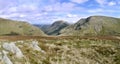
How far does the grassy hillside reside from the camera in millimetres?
38000

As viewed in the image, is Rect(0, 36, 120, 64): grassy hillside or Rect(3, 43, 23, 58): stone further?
Rect(0, 36, 120, 64): grassy hillside

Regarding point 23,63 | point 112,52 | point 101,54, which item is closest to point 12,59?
point 23,63

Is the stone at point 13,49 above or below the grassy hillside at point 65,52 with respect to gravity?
above

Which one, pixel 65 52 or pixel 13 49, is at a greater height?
pixel 13 49

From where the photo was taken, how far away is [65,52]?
44.6 m

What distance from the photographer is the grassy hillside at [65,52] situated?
38000 millimetres

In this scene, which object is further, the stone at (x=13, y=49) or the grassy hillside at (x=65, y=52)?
the grassy hillside at (x=65, y=52)

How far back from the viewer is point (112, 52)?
4847 centimetres

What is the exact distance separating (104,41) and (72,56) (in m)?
14.5

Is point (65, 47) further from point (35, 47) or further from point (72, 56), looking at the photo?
point (35, 47)

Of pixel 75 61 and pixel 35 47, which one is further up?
pixel 35 47

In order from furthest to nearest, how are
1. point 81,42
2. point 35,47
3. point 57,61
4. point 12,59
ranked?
point 81,42, point 35,47, point 57,61, point 12,59

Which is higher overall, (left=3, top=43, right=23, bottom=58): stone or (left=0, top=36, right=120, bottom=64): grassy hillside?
(left=3, top=43, right=23, bottom=58): stone

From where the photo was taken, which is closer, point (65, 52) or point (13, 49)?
point (13, 49)
